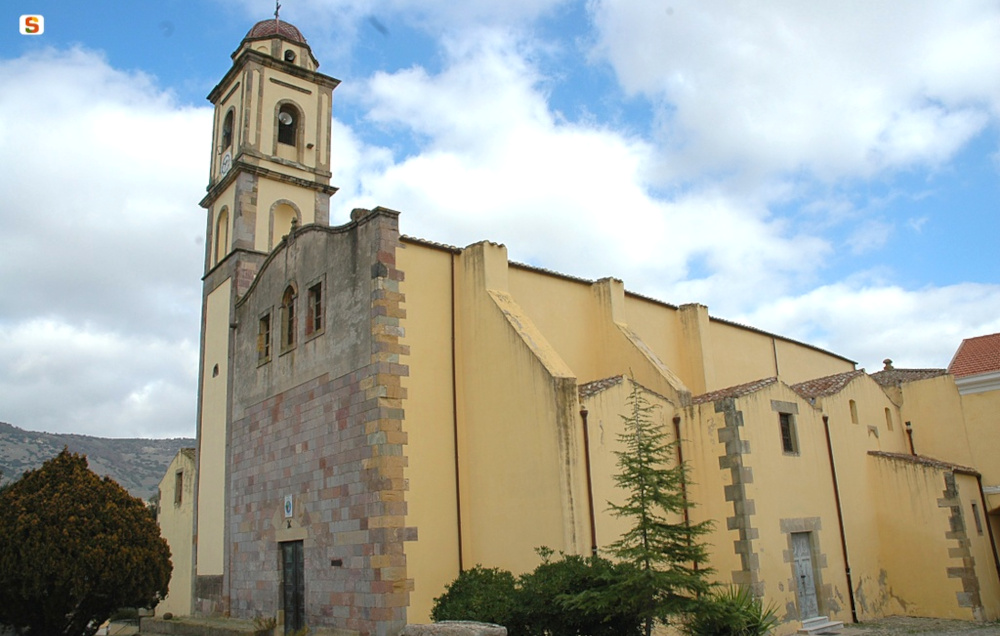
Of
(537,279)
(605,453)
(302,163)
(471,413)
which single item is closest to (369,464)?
(471,413)

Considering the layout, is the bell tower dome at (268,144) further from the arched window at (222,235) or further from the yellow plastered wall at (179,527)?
the yellow plastered wall at (179,527)

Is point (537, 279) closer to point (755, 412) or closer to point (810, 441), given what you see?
point (755, 412)

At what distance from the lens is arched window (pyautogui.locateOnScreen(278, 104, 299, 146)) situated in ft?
76.9

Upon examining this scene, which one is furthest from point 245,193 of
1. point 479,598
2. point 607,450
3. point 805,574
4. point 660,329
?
point 805,574

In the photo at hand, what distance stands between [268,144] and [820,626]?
1845 centimetres

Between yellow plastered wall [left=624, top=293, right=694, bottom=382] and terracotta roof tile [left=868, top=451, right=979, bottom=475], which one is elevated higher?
yellow plastered wall [left=624, top=293, right=694, bottom=382]

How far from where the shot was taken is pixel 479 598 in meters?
12.5

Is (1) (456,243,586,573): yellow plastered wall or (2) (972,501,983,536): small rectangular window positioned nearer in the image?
(1) (456,243,586,573): yellow plastered wall

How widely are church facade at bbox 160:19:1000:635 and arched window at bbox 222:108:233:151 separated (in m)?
2.81

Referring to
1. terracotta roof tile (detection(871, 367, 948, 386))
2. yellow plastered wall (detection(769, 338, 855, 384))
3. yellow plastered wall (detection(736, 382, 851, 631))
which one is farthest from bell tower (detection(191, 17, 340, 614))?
terracotta roof tile (detection(871, 367, 948, 386))

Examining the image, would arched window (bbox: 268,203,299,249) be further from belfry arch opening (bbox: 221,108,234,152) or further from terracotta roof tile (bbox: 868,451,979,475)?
terracotta roof tile (bbox: 868,451,979,475)

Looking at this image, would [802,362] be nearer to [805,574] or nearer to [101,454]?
[805,574]

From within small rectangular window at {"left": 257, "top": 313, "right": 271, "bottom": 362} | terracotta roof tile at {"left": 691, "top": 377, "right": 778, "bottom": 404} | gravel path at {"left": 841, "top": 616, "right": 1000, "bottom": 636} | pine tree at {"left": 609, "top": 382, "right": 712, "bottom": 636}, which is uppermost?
small rectangular window at {"left": 257, "top": 313, "right": 271, "bottom": 362}

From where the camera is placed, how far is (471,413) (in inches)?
603
